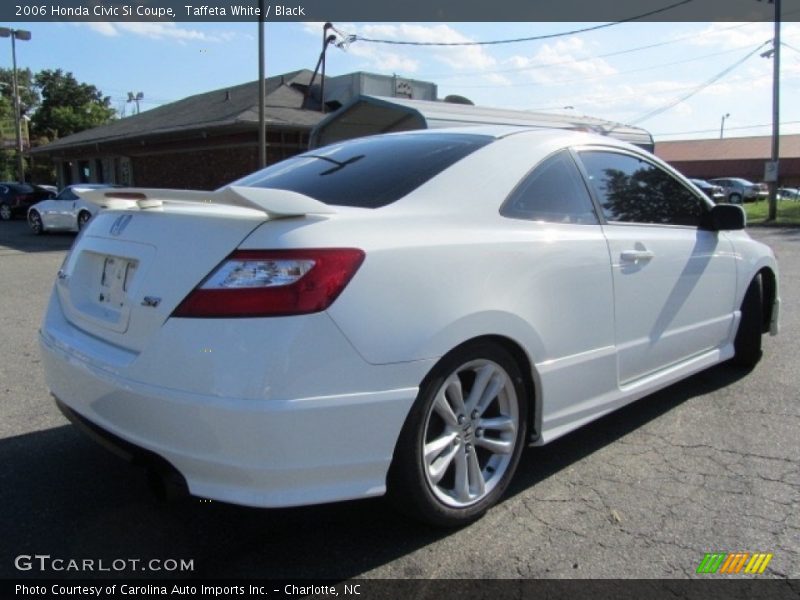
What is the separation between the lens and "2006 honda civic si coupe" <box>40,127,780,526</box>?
2168mm

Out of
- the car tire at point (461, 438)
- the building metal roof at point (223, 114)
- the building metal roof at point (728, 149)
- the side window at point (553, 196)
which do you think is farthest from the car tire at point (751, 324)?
the building metal roof at point (728, 149)

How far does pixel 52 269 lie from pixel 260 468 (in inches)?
414

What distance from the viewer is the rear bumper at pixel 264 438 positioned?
2.12 m

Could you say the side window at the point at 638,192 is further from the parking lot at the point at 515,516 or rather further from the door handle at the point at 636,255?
the parking lot at the point at 515,516

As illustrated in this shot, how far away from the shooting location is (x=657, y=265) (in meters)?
3.52

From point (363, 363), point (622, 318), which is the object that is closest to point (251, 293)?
point (363, 363)

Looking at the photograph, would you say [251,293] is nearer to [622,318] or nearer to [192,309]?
[192,309]

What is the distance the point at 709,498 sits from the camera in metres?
3.00

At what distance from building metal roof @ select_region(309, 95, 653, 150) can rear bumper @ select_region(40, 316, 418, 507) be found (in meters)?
11.1

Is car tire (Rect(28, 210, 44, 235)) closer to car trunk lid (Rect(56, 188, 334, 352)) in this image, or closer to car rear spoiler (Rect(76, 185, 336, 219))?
car rear spoiler (Rect(76, 185, 336, 219))

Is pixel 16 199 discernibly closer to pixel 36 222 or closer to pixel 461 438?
pixel 36 222

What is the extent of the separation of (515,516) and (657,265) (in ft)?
5.07

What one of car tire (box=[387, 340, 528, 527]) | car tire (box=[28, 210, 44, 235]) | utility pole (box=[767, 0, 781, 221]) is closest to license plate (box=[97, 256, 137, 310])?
car tire (box=[387, 340, 528, 527])

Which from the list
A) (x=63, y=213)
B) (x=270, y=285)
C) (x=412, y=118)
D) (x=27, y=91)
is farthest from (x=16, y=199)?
(x=27, y=91)
